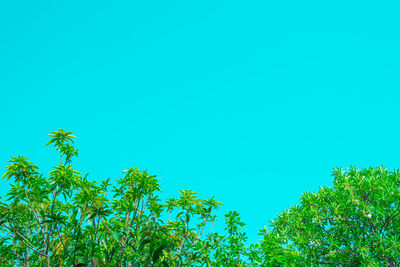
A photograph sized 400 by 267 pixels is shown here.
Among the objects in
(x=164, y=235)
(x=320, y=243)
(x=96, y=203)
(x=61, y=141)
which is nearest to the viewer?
(x=96, y=203)

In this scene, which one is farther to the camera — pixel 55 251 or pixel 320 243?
pixel 320 243

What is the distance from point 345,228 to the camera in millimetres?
8906

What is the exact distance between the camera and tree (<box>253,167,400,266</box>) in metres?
8.29

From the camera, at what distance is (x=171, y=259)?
7402 millimetres

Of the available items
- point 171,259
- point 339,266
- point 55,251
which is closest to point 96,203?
point 55,251

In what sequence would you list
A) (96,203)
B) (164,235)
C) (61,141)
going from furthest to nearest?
(61,141) → (164,235) → (96,203)

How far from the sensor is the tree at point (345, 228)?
27.2ft

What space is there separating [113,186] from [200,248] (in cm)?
297

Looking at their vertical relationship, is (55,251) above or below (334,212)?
below

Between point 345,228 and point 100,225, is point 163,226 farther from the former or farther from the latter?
point 345,228

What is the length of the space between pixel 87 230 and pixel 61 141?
8.71 ft

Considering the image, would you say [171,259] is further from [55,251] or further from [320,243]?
[320,243]

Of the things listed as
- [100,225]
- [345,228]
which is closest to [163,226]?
[100,225]

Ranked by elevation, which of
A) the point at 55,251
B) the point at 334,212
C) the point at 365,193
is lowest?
the point at 55,251
